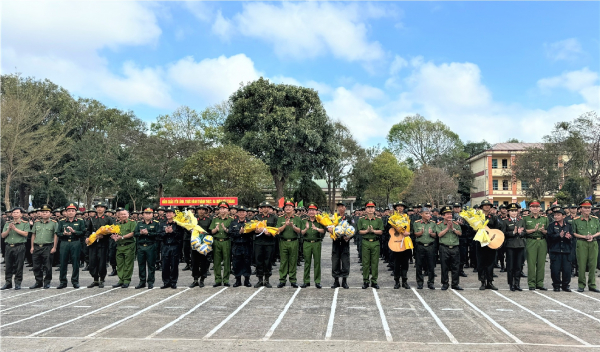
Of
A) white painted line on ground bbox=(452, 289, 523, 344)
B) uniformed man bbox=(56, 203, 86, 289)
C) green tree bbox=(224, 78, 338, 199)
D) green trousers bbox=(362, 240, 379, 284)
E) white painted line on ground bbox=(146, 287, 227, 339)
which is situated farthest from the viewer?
green tree bbox=(224, 78, 338, 199)

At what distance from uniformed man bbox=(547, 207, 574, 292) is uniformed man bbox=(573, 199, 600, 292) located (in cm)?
22

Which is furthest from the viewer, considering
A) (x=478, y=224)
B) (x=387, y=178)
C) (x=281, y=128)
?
(x=387, y=178)

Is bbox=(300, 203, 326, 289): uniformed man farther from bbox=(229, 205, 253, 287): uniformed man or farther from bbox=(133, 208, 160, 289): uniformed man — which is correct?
bbox=(133, 208, 160, 289): uniformed man

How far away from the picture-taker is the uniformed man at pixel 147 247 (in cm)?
1147

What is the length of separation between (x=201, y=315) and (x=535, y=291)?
721 centimetres

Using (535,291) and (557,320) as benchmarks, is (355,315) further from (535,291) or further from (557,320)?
A: (535,291)

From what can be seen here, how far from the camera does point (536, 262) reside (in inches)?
434

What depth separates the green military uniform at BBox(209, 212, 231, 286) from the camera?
459 inches

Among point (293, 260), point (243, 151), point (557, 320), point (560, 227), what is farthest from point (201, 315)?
point (243, 151)

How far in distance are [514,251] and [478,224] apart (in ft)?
3.16

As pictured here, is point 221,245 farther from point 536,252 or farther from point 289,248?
point 536,252

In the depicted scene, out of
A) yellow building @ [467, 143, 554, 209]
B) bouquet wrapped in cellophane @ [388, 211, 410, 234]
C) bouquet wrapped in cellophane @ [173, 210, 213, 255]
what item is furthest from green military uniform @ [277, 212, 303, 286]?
yellow building @ [467, 143, 554, 209]

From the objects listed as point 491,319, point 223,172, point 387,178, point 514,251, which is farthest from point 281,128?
point 491,319

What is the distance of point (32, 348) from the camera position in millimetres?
6539
